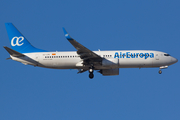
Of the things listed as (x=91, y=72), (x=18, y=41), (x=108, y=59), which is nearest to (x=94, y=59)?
(x=108, y=59)

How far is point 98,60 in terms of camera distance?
5138cm

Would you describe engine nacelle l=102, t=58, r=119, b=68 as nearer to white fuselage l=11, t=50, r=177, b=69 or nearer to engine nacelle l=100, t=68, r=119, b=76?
white fuselage l=11, t=50, r=177, b=69

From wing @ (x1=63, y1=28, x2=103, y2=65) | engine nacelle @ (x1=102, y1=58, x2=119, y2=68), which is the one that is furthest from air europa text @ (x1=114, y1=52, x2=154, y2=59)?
wing @ (x1=63, y1=28, x2=103, y2=65)

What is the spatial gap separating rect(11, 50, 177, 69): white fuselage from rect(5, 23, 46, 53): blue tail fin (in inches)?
67.6

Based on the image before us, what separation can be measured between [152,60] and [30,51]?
64.9 feet

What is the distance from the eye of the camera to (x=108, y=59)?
51.0m

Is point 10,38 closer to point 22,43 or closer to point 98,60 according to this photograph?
point 22,43

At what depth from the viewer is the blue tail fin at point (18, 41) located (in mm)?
54344

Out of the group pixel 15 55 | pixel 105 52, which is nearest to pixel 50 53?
pixel 15 55

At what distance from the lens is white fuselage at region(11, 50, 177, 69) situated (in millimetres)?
51094

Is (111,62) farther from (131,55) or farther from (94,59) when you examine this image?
(131,55)

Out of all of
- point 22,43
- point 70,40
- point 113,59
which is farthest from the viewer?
point 22,43

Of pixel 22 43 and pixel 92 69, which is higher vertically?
pixel 22 43

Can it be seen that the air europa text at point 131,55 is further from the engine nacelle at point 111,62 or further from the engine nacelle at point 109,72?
the engine nacelle at point 109,72
